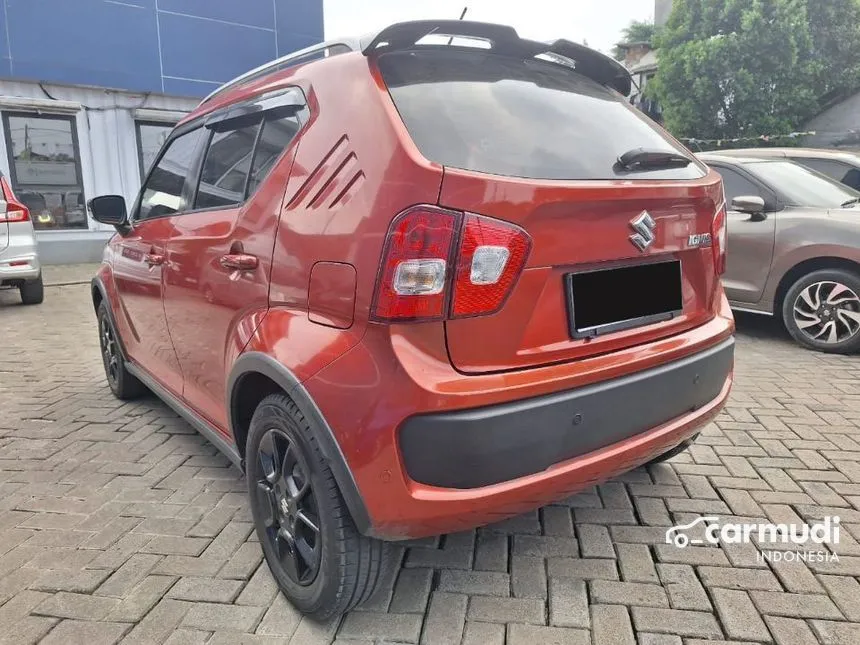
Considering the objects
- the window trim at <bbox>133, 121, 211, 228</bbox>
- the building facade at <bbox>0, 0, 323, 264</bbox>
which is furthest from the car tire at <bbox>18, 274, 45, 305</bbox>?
the window trim at <bbox>133, 121, 211, 228</bbox>

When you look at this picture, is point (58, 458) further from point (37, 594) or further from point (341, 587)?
point (341, 587)

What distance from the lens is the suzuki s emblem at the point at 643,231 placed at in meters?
1.86

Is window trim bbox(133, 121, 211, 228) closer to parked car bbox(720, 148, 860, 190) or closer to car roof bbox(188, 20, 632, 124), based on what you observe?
car roof bbox(188, 20, 632, 124)

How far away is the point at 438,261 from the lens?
155 centimetres

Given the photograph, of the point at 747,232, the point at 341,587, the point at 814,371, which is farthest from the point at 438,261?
the point at 747,232

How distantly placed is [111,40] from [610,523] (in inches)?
484

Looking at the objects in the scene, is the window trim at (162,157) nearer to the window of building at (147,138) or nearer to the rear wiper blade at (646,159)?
the rear wiper blade at (646,159)

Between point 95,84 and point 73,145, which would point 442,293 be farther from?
point 73,145

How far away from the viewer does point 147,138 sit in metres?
12.3

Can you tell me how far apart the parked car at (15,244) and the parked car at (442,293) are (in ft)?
20.9

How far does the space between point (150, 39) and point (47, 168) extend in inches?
119

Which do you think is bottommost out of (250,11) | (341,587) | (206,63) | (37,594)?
(37,594)

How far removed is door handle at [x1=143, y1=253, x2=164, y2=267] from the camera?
9.28 feet

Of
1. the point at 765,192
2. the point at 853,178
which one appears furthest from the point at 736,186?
the point at 853,178
